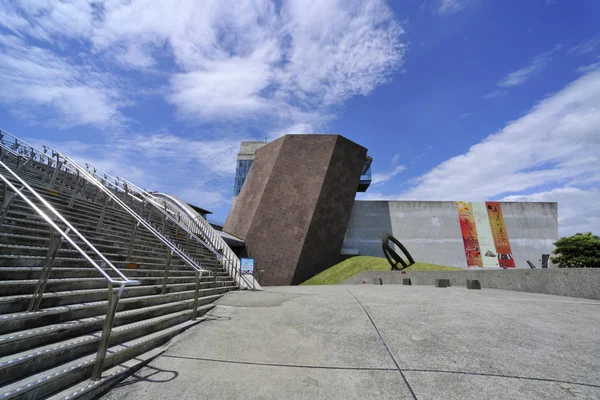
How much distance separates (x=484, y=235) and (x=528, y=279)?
19.7m

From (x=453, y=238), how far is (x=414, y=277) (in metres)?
15.6

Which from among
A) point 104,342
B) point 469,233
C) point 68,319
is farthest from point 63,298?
point 469,233

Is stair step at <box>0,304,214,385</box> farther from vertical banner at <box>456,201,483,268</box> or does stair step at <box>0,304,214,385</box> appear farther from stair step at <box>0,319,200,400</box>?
vertical banner at <box>456,201,483,268</box>

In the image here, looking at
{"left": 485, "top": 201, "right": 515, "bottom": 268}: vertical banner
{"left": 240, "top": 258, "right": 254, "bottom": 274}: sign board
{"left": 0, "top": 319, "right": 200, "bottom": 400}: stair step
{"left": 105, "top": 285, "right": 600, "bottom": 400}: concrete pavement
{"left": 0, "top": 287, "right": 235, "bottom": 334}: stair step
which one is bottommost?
{"left": 105, "top": 285, "right": 600, "bottom": 400}: concrete pavement

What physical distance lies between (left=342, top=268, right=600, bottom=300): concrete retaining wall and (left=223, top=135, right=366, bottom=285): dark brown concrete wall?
6.86m

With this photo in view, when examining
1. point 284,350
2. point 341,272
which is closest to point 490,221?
point 341,272

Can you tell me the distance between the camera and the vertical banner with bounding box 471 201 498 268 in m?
27.3

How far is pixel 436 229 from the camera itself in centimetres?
2836

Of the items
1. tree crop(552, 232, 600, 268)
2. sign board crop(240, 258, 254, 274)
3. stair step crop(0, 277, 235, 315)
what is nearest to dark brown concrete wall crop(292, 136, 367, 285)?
sign board crop(240, 258, 254, 274)

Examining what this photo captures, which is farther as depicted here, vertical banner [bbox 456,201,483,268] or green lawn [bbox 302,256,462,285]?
vertical banner [bbox 456,201,483,268]

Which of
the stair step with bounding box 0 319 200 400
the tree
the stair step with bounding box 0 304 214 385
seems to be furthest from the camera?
the tree

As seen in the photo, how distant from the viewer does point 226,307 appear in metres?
6.90

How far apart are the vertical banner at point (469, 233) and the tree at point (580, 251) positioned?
443 inches

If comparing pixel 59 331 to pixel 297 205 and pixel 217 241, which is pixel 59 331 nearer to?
pixel 217 241
